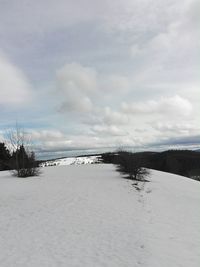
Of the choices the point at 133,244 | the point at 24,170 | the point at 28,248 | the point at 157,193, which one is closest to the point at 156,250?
the point at 133,244

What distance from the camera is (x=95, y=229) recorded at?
1050 centimetres

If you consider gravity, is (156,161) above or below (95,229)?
below

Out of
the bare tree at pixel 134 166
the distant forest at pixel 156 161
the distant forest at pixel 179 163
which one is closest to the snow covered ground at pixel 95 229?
the bare tree at pixel 134 166

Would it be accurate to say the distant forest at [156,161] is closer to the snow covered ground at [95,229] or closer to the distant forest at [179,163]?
the distant forest at [179,163]

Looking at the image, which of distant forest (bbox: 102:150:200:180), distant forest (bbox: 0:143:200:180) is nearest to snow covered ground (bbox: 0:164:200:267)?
distant forest (bbox: 0:143:200:180)

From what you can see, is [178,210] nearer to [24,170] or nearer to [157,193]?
[157,193]

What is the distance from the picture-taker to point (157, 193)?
19.7 metres

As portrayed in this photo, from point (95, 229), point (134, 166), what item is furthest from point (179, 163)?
point (95, 229)

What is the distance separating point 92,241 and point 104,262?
164cm

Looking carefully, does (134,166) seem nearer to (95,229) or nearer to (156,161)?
(95,229)

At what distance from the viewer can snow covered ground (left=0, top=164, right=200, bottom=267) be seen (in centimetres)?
781

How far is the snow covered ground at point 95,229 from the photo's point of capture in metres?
7.81

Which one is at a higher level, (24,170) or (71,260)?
(24,170)

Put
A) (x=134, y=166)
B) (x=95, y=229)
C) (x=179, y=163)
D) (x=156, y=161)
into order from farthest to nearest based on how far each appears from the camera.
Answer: (x=179, y=163) < (x=156, y=161) < (x=134, y=166) < (x=95, y=229)
